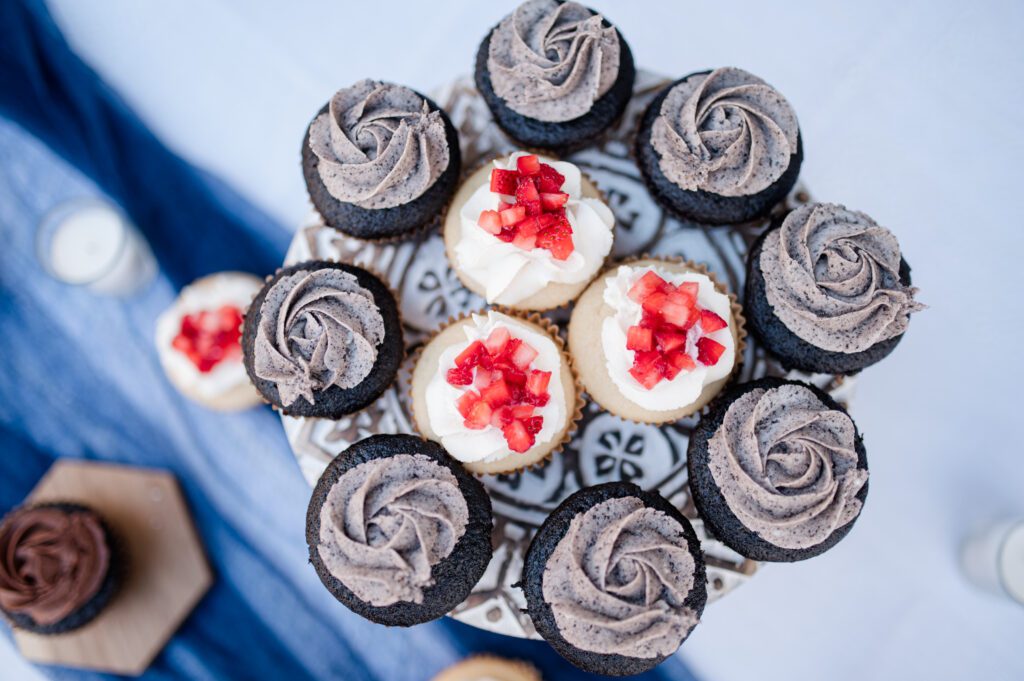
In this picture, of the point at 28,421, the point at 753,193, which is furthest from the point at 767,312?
the point at 28,421

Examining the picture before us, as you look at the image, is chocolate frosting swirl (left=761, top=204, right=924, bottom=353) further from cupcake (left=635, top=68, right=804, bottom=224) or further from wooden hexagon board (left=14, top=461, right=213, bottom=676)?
wooden hexagon board (left=14, top=461, right=213, bottom=676)

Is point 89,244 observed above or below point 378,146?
below

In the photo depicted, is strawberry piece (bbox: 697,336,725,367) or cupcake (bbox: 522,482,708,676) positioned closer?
cupcake (bbox: 522,482,708,676)

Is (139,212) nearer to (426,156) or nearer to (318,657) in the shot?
(426,156)

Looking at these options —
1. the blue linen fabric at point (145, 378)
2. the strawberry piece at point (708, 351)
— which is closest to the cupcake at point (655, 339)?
the strawberry piece at point (708, 351)

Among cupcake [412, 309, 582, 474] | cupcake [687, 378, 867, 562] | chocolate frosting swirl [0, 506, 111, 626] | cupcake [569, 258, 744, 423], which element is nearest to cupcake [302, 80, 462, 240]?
cupcake [412, 309, 582, 474]

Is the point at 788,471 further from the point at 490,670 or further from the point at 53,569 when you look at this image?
the point at 53,569

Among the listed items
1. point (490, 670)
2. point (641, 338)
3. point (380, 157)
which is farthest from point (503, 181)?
point (490, 670)
